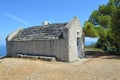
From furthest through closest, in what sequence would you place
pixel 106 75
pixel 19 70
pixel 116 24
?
1. pixel 116 24
2. pixel 19 70
3. pixel 106 75

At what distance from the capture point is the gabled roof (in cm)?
2577

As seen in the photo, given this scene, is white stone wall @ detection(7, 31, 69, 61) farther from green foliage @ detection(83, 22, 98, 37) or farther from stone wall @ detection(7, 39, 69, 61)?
green foliage @ detection(83, 22, 98, 37)

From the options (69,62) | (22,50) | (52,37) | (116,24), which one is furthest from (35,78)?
(116,24)

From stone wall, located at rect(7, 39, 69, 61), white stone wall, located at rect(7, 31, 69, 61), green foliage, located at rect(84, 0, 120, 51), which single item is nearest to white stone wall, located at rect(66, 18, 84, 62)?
white stone wall, located at rect(7, 31, 69, 61)

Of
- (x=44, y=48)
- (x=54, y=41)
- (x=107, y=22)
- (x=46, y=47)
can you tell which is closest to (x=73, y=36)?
(x=54, y=41)

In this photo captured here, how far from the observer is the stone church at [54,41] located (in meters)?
24.1

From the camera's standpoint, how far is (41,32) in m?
27.9

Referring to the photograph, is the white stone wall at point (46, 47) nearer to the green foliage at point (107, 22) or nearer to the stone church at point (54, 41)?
the stone church at point (54, 41)

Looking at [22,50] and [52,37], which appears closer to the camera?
[52,37]

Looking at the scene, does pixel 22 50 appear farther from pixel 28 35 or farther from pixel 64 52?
pixel 64 52

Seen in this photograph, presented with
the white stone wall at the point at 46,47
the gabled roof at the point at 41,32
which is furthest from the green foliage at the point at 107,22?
the white stone wall at the point at 46,47

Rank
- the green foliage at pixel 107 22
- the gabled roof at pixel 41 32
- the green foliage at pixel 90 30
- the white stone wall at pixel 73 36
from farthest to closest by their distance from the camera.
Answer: the green foliage at pixel 90 30 → the green foliage at pixel 107 22 → the gabled roof at pixel 41 32 → the white stone wall at pixel 73 36

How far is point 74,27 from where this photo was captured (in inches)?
991

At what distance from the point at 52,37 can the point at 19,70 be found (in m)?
7.46
